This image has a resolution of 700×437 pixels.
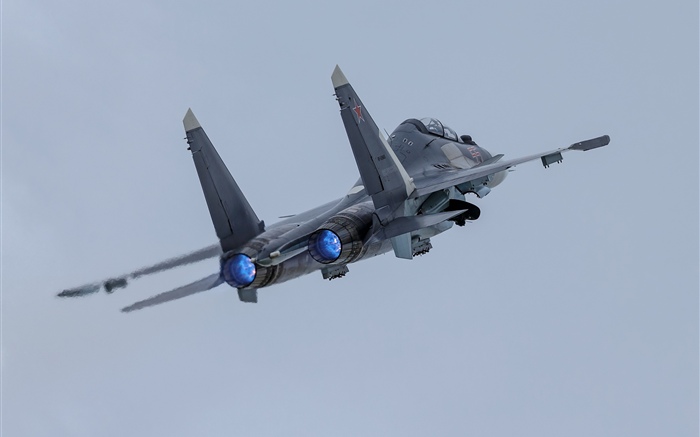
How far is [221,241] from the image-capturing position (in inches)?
1183

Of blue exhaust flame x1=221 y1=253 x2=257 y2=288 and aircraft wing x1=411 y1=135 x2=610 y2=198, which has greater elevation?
aircraft wing x1=411 y1=135 x2=610 y2=198

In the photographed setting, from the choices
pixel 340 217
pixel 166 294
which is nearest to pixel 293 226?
pixel 340 217

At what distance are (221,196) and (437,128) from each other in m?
9.35

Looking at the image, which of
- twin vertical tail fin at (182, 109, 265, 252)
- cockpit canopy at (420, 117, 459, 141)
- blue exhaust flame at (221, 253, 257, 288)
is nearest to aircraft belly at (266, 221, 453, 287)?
blue exhaust flame at (221, 253, 257, 288)

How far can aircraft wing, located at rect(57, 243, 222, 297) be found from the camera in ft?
104

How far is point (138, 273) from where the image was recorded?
3192 cm

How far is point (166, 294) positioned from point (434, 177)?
8.01 metres

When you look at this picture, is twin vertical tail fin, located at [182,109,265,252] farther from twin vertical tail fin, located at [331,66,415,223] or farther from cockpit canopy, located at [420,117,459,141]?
cockpit canopy, located at [420,117,459,141]

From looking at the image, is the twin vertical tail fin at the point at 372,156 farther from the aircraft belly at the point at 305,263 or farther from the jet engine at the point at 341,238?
the aircraft belly at the point at 305,263

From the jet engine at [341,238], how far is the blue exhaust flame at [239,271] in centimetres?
156

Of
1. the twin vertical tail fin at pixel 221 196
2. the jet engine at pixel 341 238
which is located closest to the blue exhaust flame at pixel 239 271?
the twin vertical tail fin at pixel 221 196

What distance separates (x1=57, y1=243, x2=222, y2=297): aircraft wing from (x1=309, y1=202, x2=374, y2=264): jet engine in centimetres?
262

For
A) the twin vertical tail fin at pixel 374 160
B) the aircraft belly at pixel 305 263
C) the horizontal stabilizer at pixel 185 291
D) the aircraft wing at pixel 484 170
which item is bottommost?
the aircraft belly at pixel 305 263

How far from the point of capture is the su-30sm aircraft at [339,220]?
98.3 feet
